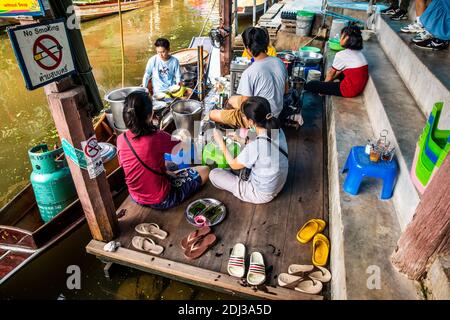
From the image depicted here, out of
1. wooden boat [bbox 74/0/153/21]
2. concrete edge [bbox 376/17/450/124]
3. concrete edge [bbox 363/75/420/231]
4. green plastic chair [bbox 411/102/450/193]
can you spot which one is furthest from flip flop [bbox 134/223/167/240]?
wooden boat [bbox 74/0/153/21]

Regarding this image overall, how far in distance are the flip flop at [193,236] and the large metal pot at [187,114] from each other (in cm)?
204

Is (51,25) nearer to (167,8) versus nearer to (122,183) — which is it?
(122,183)

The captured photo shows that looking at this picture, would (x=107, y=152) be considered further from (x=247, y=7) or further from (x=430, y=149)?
(x=247, y=7)

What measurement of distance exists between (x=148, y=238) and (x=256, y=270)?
1364mm

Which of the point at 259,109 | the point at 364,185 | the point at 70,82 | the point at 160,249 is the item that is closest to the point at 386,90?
the point at 364,185

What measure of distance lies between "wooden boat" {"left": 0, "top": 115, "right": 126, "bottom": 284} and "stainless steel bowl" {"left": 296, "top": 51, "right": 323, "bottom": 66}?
5490 mm

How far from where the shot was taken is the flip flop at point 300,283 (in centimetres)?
293

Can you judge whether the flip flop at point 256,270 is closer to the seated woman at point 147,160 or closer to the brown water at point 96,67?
the seated woman at point 147,160

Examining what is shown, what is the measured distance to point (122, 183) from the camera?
16.2 ft

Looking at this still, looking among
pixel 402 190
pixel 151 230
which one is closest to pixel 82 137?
pixel 151 230

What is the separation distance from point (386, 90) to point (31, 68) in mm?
4838

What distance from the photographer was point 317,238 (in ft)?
11.1

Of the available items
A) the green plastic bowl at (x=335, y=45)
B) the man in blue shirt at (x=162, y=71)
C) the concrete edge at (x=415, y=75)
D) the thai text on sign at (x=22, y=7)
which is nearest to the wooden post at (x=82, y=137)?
the thai text on sign at (x=22, y=7)
